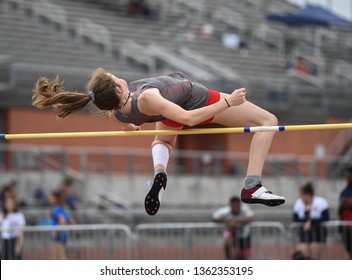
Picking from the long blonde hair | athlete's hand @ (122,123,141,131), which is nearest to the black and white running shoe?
athlete's hand @ (122,123,141,131)

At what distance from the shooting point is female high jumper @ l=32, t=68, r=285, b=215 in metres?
8.28

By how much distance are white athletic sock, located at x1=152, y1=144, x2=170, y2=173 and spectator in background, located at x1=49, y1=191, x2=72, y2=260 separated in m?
5.21

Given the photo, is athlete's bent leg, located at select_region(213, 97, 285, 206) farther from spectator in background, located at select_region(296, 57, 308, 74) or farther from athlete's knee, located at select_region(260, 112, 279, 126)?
spectator in background, located at select_region(296, 57, 308, 74)

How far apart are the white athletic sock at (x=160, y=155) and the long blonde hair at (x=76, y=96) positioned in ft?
2.36

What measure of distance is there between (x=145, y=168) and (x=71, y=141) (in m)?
2.54

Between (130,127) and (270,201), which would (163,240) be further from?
(270,201)

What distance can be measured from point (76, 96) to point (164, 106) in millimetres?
851

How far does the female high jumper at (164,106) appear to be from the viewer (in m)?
8.28

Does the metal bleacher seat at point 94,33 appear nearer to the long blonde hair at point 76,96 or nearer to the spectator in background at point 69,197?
the spectator in background at point 69,197

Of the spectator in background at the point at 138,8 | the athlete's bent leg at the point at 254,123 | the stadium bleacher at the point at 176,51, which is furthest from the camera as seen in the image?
the spectator in background at the point at 138,8

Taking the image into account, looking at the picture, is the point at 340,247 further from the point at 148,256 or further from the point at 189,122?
the point at 189,122

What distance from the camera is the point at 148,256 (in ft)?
49.7

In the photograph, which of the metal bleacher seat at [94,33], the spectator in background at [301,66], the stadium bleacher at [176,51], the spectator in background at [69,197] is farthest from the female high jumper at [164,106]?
the spectator in background at [301,66]

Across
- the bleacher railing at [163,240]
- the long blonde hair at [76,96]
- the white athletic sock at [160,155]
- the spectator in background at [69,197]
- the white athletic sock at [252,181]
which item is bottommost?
the spectator in background at [69,197]
